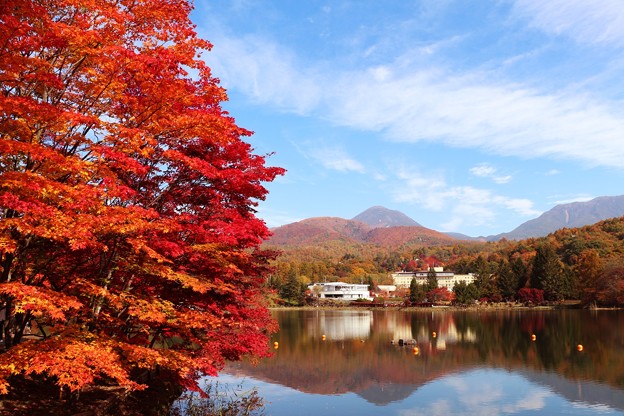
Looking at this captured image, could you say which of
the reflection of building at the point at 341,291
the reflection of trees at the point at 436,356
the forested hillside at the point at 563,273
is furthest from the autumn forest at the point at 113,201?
the reflection of building at the point at 341,291

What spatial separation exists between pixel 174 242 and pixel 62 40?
13.5 ft

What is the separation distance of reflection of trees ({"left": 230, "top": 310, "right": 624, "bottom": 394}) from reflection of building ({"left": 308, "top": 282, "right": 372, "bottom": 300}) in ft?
242

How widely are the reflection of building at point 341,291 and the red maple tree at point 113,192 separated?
10731cm

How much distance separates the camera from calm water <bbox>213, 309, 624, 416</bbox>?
1867cm

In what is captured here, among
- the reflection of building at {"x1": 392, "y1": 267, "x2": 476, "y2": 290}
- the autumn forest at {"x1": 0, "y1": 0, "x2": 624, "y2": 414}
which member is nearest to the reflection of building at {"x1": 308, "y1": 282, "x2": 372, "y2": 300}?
the reflection of building at {"x1": 392, "y1": 267, "x2": 476, "y2": 290}

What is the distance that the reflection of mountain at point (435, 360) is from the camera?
74.0ft

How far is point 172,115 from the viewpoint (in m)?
9.12

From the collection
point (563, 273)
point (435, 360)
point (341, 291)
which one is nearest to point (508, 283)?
point (563, 273)

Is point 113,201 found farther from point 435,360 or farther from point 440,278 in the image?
point 440,278

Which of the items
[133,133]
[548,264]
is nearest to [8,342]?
[133,133]

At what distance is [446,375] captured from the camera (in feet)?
82.1

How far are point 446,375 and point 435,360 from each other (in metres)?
4.57

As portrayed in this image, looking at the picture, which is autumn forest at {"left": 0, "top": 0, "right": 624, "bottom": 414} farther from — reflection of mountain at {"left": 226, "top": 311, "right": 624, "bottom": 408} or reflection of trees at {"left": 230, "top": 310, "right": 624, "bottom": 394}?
reflection of trees at {"left": 230, "top": 310, "right": 624, "bottom": 394}

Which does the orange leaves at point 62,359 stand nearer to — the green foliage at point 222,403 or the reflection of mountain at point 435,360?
the green foliage at point 222,403
